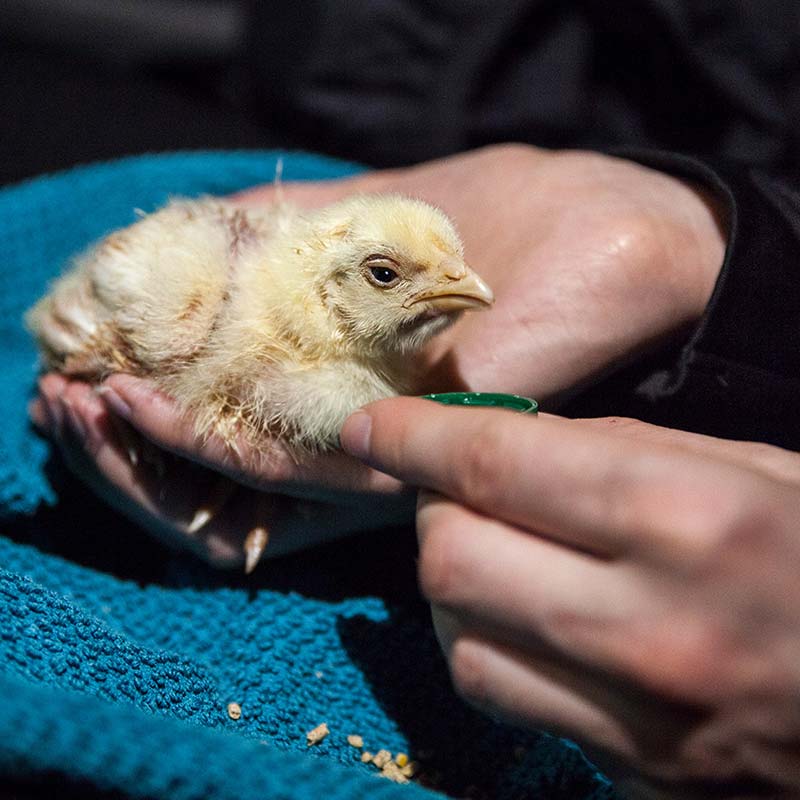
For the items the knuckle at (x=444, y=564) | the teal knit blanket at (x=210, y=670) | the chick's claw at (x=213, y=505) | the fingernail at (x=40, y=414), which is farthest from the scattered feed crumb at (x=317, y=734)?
the fingernail at (x=40, y=414)

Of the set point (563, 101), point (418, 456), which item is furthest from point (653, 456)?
point (563, 101)

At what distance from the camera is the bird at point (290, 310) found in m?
1.17

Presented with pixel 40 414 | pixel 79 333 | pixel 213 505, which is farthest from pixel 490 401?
pixel 40 414

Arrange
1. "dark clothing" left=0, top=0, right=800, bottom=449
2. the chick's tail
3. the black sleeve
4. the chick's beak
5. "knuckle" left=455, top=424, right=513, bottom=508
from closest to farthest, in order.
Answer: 1. "knuckle" left=455, top=424, right=513, bottom=508
2. the chick's beak
3. the black sleeve
4. the chick's tail
5. "dark clothing" left=0, top=0, right=800, bottom=449

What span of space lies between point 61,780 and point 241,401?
0.60 meters

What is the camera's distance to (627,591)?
724 mm

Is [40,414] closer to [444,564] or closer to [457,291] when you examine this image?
[457,291]

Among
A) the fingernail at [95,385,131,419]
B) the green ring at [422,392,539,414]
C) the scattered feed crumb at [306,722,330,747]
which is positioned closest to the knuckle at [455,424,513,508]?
the green ring at [422,392,539,414]

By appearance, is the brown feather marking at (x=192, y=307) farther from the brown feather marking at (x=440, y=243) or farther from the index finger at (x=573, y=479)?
the index finger at (x=573, y=479)

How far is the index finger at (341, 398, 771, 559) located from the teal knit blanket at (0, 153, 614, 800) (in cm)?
37

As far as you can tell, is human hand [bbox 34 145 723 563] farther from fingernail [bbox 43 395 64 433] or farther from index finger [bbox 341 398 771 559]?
index finger [bbox 341 398 771 559]

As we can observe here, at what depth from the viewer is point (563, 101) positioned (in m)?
2.07

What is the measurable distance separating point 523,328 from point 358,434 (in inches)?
17.7

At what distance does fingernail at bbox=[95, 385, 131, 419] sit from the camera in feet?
4.25
